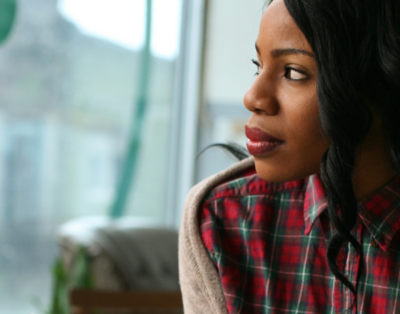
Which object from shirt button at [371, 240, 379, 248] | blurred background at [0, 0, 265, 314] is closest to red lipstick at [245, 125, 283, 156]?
shirt button at [371, 240, 379, 248]

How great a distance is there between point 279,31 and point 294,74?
0.20ft

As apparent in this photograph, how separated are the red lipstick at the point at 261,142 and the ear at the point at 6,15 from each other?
1.48 metres

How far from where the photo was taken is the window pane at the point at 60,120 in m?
2.35

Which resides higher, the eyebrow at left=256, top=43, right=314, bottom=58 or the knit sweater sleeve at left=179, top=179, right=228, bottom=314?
the eyebrow at left=256, top=43, right=314, bottom=58

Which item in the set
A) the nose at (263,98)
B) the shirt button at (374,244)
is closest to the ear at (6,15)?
the nose at (263,98)

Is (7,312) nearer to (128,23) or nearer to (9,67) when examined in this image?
(9,67)

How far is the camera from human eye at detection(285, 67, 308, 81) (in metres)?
0.61

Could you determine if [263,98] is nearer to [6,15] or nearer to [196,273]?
[196,273]

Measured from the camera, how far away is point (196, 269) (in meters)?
0.72

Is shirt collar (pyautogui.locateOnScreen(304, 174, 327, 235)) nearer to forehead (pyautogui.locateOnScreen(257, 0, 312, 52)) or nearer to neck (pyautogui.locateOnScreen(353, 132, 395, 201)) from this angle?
neck (pyautogui.locateOnScreen(353, 132, 395, 201))

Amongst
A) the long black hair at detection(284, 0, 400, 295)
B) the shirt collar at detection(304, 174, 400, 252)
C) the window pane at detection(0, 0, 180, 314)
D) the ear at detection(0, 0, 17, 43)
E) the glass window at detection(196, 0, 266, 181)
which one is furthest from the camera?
the glass window at detection(196, 0, 266, 181)

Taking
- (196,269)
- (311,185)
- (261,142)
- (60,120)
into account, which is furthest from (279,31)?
(60,120)

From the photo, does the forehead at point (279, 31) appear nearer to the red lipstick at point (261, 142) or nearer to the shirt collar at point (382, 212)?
the red lipstick at point (261, 142)

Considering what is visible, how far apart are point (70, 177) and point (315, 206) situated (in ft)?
6.82
